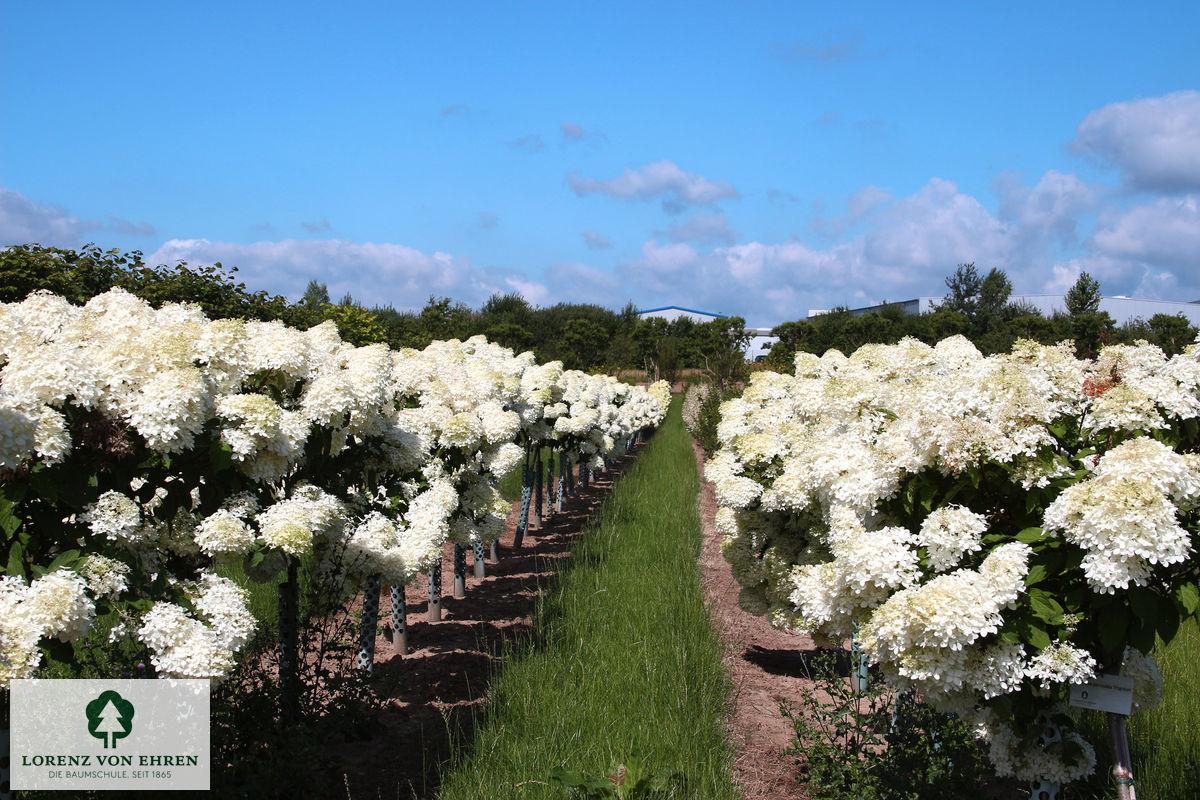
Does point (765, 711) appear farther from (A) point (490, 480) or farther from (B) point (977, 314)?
(B) point (977, 314)

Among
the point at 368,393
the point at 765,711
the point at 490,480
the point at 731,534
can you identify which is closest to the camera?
the point at 368,393

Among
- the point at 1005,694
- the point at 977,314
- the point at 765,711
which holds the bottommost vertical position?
the point at 765,711

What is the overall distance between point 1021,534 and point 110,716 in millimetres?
3745

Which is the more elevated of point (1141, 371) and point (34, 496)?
point (1141, 371)

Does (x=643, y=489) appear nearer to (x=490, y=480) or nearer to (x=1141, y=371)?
(x=490, y=480)

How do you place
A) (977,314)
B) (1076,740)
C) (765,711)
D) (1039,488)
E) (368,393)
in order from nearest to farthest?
(1039,488)
(1076,740)
(368,393)
(765,711)
(977,314)

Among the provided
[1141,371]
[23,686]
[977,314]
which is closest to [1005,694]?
[1141,371]

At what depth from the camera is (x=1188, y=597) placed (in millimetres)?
2693

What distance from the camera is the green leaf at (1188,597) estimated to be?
268 cm

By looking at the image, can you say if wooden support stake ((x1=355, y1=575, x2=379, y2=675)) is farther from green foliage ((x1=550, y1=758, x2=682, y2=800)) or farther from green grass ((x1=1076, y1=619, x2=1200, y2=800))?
green grass ((x1=1076, y1=619, x2=1200, y2=800))

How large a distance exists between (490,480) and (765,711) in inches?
126

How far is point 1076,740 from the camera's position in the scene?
A: 11.0 ft

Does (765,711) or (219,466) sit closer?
(219,466)

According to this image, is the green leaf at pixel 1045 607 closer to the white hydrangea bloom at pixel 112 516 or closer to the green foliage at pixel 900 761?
the green foliage at pixel 900 761
